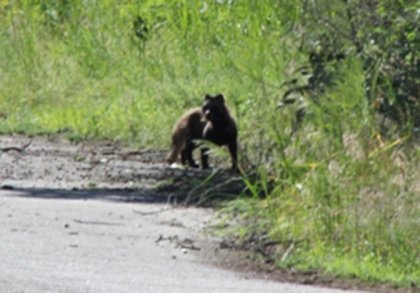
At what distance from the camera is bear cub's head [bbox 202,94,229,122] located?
1809cm

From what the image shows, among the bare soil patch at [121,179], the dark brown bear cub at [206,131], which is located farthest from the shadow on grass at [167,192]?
the dark brown bear cub at [206,131]

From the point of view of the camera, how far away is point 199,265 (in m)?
11.7

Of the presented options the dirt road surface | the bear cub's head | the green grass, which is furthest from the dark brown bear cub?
the dirt road surface

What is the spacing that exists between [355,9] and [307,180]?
2735 mm

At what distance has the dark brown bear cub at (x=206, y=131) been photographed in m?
18.0

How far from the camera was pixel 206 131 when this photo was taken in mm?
18484

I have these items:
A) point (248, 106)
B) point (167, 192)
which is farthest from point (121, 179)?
point (248, 106)

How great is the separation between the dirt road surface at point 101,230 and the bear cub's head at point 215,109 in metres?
0.80

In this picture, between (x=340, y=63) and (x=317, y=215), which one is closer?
(x=317, y=215)

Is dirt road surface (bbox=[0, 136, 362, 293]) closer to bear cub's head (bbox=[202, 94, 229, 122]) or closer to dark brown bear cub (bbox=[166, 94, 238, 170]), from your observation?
dark brown bear cub (bbox=[166, 94, 238, 170])

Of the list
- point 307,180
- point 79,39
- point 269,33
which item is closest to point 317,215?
point 307,180

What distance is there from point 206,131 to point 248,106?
2.00ft

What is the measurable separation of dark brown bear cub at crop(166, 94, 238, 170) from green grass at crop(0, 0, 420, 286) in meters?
0.21

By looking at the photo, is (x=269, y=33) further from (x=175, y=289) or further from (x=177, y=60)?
(x=175, y=289)
